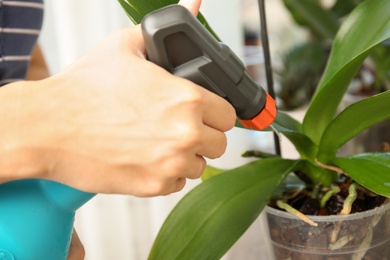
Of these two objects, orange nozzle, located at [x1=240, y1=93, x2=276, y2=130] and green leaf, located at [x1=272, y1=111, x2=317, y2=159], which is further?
green leaf, located at [x1=272, y1=111, x2=317, y2=159]

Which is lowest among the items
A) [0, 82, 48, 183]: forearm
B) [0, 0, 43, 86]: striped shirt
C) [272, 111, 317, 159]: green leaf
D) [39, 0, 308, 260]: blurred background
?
[39, 0, 308, 260]: blurred background

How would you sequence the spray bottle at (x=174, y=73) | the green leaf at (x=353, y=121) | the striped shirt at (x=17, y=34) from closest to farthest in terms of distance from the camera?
the spray bottle at (x=174, y=73) → the green leaf at (x=353, y=121) → the striped shirt at (x=17, y=34)

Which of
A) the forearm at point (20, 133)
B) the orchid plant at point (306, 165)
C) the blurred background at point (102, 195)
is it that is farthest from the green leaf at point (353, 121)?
the blurred background at point (102, 195)

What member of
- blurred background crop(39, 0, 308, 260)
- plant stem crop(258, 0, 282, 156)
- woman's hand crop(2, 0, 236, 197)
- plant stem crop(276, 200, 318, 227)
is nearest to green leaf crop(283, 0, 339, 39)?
blurred background crop(39, 0, 308, 260)

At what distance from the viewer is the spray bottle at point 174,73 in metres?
0.31

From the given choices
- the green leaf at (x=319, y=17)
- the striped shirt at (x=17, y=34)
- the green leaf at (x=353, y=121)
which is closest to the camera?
the green leaf at (x=353, y=121)

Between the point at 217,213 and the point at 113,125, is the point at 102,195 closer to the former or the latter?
the point at 217,213

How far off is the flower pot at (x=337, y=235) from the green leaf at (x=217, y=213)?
0.10 feet

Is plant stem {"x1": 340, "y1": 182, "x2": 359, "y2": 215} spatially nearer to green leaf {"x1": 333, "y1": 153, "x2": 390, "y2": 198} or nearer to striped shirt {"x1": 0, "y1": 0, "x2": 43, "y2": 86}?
green leaf {"x1": 333, "y1": 153, "x2": 390, "y2": 198}

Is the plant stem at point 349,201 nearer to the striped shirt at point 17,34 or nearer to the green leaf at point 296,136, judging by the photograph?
the green leaf at point 296,136

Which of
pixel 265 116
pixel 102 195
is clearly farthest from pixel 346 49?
pixel 102 195

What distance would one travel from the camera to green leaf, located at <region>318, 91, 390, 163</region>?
0.43m

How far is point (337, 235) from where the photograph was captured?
450 mm

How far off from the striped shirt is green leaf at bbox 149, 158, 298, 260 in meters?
0.27
